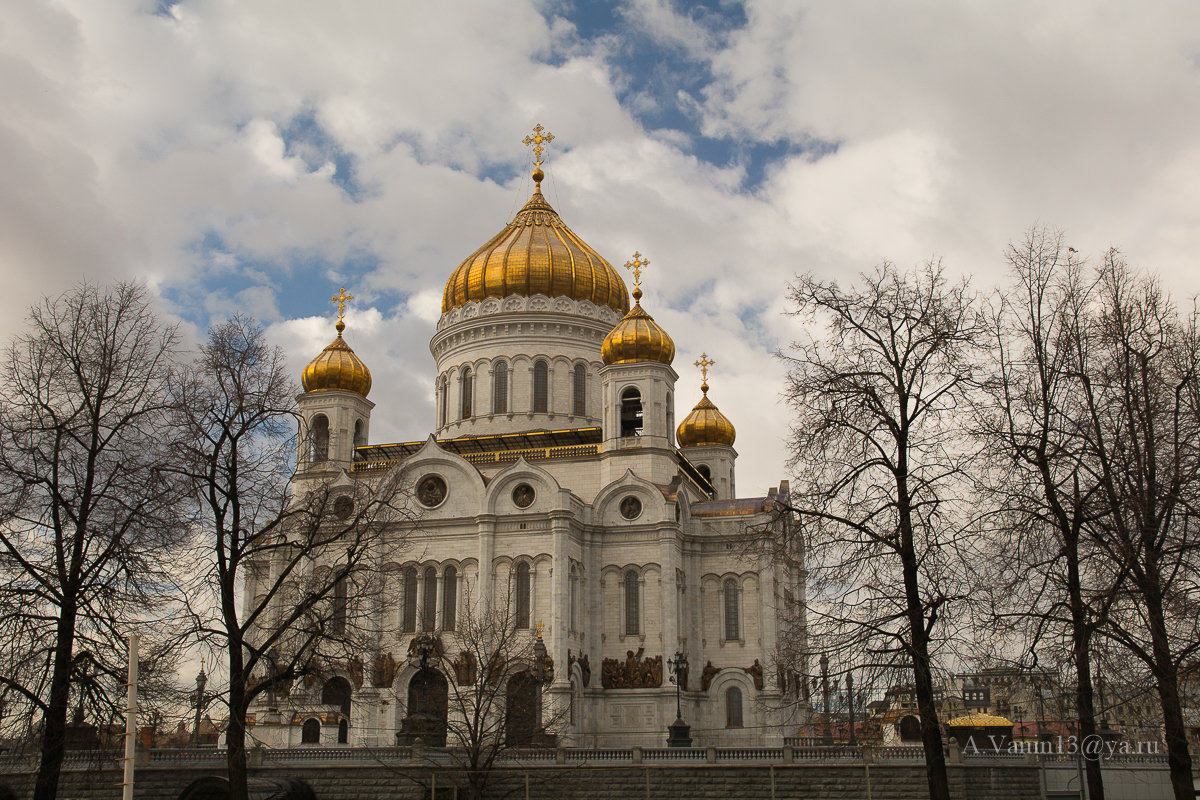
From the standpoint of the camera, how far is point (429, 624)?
127ft

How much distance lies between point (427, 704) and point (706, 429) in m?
20.7

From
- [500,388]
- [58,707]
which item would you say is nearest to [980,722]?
[500,388]

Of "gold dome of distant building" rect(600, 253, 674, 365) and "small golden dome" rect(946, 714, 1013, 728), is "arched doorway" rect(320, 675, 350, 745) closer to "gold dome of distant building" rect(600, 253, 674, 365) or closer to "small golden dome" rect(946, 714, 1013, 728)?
"gold dome of distant building" rect(600, 253, 674, 365)

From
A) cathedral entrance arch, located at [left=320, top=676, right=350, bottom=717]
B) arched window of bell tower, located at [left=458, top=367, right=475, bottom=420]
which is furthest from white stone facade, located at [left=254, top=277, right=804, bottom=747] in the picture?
arched window of bell tower, located at [left=458, top=367, right=475, bottom=420]

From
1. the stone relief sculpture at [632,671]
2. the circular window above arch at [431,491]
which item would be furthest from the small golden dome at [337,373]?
the stone relief sculpture at [632,671]

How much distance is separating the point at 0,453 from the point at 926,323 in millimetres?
14332

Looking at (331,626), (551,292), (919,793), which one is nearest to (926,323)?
(331,626)

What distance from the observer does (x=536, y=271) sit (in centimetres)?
4741

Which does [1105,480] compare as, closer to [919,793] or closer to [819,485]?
[819,485]

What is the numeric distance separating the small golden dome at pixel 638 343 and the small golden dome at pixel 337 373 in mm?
10415

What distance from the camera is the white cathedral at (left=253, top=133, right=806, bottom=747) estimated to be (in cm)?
3791

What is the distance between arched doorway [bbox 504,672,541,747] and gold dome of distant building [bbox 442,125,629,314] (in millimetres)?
17438

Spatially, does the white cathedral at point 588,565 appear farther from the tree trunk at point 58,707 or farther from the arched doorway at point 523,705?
the tree trunk at point 58,707

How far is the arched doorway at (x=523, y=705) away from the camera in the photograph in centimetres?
3080
